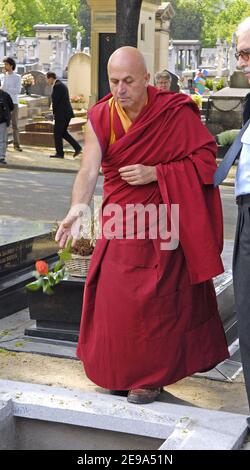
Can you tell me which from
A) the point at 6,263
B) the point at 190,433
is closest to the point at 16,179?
the point at 6,263

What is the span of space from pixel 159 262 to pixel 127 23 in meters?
6.07

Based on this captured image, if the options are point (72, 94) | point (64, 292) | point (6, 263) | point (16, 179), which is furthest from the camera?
point (72, 94)

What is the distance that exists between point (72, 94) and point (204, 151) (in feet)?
74.1

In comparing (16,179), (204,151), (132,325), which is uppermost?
(204,151)

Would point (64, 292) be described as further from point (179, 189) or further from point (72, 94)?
point (72, 94)

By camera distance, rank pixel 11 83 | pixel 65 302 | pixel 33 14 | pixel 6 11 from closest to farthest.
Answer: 1. pixel 65 302
2. pixel 11 83
3. pixel 6 11
4. pixel 33 14

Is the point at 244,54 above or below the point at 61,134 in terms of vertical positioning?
above

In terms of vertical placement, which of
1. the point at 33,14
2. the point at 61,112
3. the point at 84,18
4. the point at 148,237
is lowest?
the point at 61,112

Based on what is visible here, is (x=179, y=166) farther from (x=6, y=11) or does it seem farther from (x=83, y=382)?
(x=6, y=11)

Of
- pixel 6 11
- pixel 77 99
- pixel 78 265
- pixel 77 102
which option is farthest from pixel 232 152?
pixel 6 11

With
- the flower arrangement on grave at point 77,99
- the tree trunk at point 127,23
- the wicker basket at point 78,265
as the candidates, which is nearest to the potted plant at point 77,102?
the flower arrangement on grave at point 77,99

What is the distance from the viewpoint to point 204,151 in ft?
15.1

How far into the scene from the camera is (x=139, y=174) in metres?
4.47

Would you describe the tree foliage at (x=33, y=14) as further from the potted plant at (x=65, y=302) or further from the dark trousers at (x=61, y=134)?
the potted plant at (x=65, y=302)
